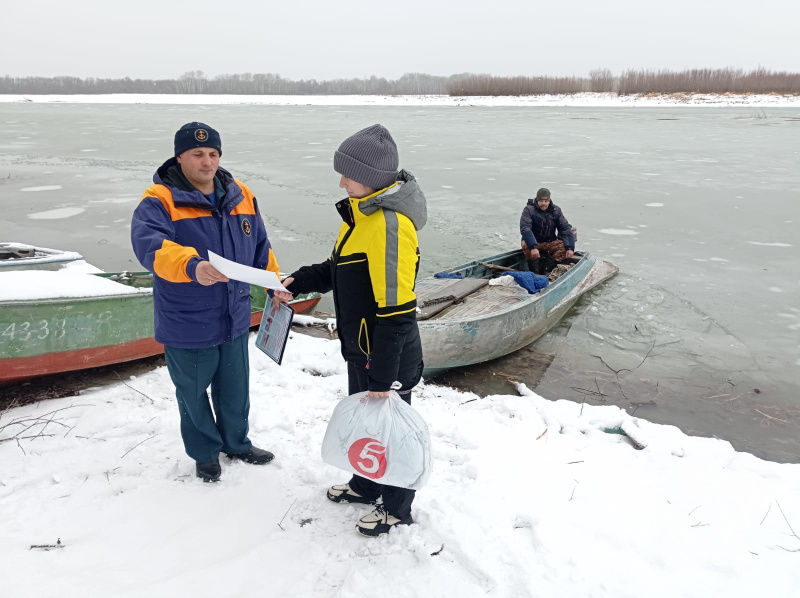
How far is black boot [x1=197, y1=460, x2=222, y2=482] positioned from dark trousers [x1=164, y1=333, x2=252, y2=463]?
25 millimetres

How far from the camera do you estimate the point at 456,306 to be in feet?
19.5

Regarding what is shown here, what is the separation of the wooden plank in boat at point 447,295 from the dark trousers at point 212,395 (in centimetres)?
265

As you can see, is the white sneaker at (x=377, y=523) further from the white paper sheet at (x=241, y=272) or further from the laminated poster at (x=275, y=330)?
the white paper sheet at (x=241, y=272)

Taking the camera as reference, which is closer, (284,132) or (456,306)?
(456,306)

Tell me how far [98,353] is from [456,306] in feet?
10.7

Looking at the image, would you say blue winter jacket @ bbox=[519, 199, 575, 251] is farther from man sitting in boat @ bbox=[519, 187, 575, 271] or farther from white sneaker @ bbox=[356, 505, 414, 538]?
white sneaker @ bbox=[356, 505, 414, 538]

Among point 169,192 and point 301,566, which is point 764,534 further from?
point 169,192

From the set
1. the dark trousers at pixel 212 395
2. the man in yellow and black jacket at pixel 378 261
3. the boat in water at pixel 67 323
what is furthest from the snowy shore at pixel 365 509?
the man in yellow and black jacket at pixel 378 261

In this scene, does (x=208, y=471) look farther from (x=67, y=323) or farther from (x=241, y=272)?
(x=67, y=323)

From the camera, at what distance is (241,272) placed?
2254 mm

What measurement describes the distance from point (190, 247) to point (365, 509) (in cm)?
142

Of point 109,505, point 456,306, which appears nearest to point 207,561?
point 109,505

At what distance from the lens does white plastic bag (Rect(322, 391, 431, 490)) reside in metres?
2.34

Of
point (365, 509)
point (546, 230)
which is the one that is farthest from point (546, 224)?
point (365, 509)
